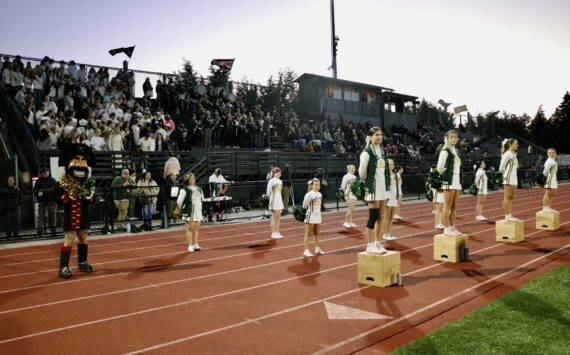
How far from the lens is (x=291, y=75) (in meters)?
52.4

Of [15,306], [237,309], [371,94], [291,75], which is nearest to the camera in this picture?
[237,309]

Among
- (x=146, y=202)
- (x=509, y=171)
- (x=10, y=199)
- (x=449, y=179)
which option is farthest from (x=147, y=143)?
(x=509, y=171)

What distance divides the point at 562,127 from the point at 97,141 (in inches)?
2847

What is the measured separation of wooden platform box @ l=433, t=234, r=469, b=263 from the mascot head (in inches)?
276

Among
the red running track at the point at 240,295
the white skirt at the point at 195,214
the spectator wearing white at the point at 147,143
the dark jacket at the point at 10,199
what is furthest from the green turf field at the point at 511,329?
→ the spectator wearing white at the point at 147,143

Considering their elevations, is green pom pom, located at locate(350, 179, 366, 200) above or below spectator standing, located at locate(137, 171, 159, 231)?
above

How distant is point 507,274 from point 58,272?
27.2 ft

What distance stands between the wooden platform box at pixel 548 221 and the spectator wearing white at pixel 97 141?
14.9 metres

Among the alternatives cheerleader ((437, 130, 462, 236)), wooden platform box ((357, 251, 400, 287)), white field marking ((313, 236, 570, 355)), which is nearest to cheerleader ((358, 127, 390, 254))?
wooden platform box ((357, 251, 400, 287))

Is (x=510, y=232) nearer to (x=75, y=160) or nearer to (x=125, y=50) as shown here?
(x=75, y=160)

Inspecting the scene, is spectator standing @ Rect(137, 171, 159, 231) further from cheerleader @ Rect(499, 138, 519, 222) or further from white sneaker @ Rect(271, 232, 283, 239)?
cheerleader @ Rect(499, 138, 519, 222)

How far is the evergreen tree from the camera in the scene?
6838 cm

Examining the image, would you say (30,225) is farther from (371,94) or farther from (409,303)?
(371,94)

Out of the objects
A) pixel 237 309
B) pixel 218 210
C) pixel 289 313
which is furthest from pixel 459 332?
pixel 218 210
